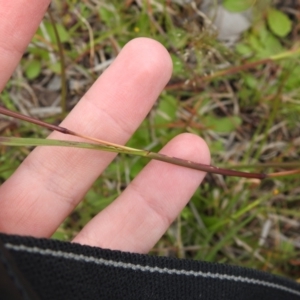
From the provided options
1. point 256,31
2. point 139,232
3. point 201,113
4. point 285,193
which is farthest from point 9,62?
point 285,193

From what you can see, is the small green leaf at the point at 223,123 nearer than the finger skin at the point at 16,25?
No

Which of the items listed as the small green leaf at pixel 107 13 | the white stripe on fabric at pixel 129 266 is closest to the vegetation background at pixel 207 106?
the small green leaf at pixel 107 13

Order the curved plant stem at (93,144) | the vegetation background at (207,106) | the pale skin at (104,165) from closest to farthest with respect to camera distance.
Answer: the curved plant stem at (93,144) < the pale skin at (104,165) < the vegetation background at (207,106)

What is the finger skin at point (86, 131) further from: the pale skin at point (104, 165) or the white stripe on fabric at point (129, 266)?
the white stripe on fabric at point (129, 266)

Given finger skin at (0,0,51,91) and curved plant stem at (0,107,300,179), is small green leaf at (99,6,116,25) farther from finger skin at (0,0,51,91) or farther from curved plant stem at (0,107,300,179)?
curved plant stem at (0,107,300,179)

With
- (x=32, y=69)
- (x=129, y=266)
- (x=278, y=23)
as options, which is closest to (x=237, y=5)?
(x=278, y=23)

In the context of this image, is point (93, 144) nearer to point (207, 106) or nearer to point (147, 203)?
point (147, 203)

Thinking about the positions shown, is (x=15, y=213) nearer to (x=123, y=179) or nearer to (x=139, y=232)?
(x=139, y=232)
